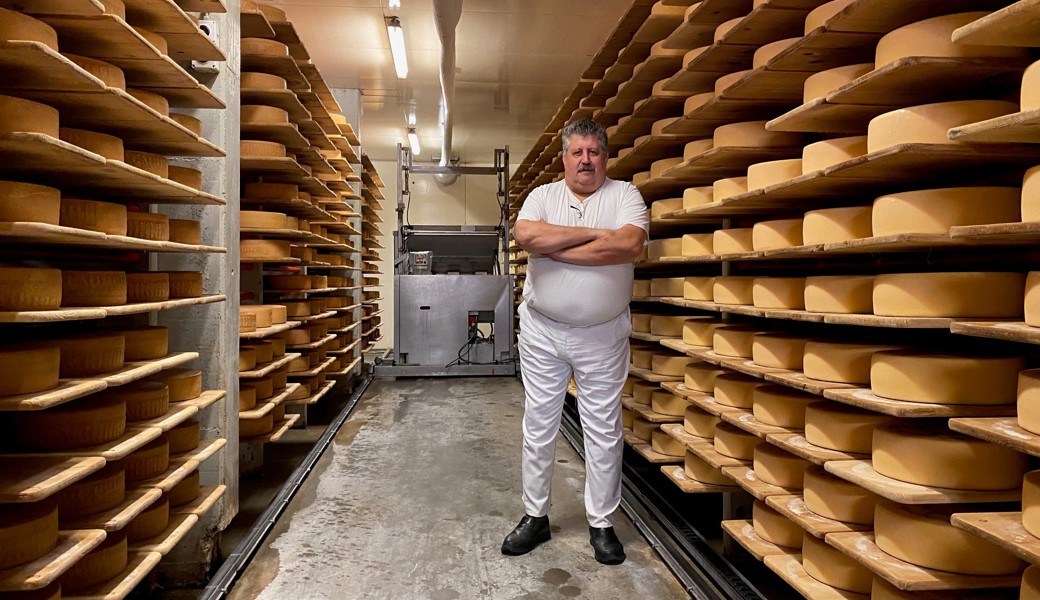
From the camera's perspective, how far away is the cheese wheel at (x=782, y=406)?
191 centimetres

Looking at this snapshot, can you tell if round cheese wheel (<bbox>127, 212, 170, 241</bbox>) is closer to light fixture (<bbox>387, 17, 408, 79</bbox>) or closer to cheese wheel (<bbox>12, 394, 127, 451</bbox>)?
cheese wheel (<bbox>12, 394, 127, 451</bbox>)

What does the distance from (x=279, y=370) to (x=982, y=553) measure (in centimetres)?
291

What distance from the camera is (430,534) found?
2514mm

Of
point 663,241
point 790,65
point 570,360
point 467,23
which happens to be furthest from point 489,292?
point 790,65

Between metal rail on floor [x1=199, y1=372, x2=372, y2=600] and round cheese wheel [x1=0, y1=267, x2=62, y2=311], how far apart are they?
103 cm

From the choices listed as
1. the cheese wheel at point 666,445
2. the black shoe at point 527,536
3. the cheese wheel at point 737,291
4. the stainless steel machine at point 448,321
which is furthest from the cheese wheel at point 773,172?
the stainless steel machine at point 448,321

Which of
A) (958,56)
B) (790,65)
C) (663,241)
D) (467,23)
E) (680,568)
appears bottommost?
(680,568)

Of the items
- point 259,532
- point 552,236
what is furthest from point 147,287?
point 552,236

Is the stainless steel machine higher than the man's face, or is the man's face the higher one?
the man's face

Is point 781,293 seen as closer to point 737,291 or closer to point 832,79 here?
point 737,291

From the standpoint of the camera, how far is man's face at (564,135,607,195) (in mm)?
2367

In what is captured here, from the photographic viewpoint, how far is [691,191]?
97.3 inches

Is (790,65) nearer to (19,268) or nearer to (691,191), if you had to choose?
(691,191)

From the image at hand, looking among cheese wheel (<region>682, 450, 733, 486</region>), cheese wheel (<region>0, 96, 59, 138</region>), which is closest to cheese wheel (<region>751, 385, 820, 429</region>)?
cheese wheel (<region>682, 450, 733, 486</region>)
